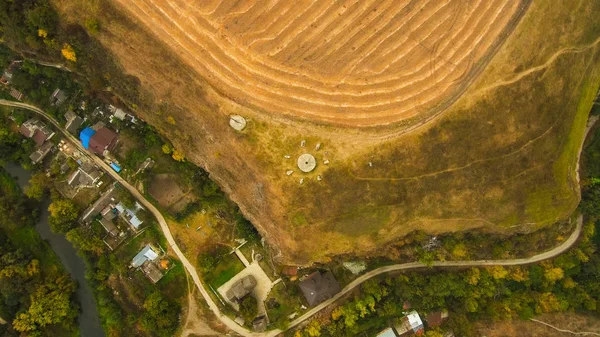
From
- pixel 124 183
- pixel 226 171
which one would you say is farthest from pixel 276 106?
pixel 124 183

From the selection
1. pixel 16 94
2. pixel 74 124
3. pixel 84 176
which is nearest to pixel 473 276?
pixel 84 176

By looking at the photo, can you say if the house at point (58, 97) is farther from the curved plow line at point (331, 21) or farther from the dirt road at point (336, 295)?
the curved plow line at point (331, 21)

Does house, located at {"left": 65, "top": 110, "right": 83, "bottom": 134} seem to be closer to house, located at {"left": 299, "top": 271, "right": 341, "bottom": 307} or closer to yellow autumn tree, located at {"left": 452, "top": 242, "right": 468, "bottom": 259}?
house, located at {"left": 299, "top": 271, "right": 341, "bottom": 307}

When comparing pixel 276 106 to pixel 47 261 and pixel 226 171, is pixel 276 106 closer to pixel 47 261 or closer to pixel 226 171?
pixel 226 171

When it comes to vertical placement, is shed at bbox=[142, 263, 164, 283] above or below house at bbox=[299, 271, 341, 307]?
above

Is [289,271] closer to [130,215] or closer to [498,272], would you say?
[130,215]

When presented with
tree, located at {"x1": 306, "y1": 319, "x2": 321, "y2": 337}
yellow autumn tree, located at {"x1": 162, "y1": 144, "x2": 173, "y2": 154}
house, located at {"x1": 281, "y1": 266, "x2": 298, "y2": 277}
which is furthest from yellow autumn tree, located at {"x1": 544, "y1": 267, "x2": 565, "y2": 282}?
yellow autumn tree, located at {"x1": 162, "y1": 144, "x2": 173, "y2": 154}
